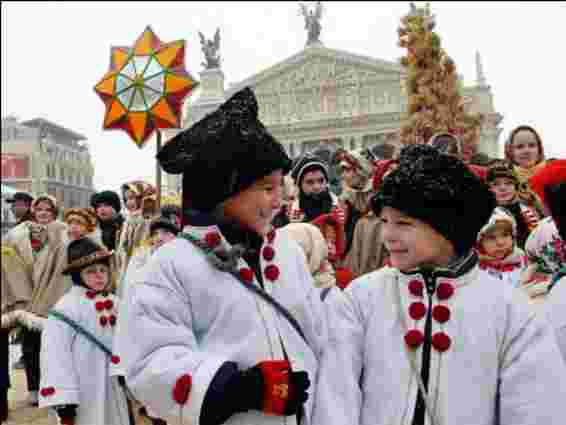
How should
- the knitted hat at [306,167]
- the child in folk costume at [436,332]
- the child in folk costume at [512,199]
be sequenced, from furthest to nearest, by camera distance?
1. the knitted hat at [306,167]
2. the child in folk costume at [512,199]
3. the child in folk costume at [436,332]

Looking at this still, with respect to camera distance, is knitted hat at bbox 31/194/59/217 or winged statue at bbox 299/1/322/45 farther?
winged statue at bbox 299/1/322/45

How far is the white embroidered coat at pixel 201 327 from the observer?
1234 mm

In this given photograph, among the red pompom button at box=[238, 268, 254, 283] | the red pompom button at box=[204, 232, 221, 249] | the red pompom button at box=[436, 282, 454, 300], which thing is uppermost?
the red pompom button at box=[204, 232, 221, 249]

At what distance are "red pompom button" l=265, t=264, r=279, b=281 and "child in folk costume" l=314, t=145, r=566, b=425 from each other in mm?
163

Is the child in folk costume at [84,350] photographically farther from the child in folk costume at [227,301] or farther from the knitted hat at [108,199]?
the knitted hat at [108,199]

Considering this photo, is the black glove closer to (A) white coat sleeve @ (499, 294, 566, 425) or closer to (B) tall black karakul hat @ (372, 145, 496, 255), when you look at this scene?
(B) tall black karakul hat @ (372, 145, 496, 255)

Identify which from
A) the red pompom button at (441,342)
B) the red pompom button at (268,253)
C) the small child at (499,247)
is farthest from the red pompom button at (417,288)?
the small child at (499,247)

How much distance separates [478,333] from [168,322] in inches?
26.6

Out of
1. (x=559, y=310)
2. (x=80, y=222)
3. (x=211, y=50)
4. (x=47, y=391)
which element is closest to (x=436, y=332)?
(x=559, y=310)

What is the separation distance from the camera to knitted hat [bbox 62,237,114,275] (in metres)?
2.99

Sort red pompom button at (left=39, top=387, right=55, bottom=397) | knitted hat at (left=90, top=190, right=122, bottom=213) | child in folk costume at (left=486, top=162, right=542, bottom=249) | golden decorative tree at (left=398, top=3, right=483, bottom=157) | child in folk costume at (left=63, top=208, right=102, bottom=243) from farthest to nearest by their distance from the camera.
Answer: golden decorative tree at (left=398, top=3, right=483, bottom=157) < knitted hat at (left=90, top=190, right=122, bottom=213) < child in folk costume at (left=63, top=208, right=102, bottom=243) < child in folk costume at (left=486, top=162, right=542, bottom=249) < red pompom button at (left=39, top=387, right=55, bottom=397)

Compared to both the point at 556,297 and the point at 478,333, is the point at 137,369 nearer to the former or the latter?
the point at 478,333

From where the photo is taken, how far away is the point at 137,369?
1273 mm

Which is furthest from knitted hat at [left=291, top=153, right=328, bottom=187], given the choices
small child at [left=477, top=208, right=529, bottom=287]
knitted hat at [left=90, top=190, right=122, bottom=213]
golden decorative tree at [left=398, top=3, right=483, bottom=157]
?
golden decorative tree at [left=398, top=3, right=483, bottom=157]
